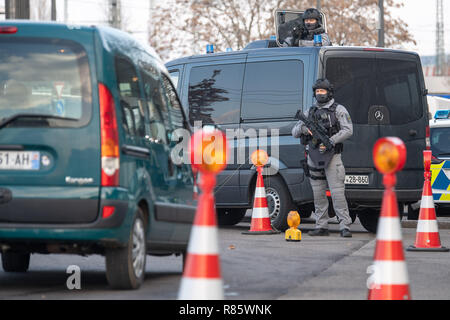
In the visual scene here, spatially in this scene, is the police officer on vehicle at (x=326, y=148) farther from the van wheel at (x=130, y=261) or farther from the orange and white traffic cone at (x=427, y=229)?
the van wheel at (x=130, y=261)

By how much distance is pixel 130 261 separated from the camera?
7543mm

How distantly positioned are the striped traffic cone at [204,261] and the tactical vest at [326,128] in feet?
26.9

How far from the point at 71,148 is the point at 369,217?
8.41 m

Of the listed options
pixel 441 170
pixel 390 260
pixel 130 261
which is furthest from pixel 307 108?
pixel 390 260

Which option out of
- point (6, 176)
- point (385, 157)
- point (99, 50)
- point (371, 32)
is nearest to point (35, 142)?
point (6, 176)

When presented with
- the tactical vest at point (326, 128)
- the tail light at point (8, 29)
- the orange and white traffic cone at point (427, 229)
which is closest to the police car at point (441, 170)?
the tactical vest at point (326, 128)

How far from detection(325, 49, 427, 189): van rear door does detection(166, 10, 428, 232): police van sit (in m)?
0.01

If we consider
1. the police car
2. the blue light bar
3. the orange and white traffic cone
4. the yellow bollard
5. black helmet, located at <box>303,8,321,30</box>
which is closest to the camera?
the orange and white traffic cone

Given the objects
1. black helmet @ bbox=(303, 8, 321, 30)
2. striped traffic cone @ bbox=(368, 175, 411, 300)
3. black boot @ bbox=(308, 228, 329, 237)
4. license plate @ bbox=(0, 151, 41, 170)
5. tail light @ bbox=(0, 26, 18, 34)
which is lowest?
black boot @ bbox=(308, 228, 329, 237)

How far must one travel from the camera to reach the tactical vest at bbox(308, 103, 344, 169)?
43.6 feet

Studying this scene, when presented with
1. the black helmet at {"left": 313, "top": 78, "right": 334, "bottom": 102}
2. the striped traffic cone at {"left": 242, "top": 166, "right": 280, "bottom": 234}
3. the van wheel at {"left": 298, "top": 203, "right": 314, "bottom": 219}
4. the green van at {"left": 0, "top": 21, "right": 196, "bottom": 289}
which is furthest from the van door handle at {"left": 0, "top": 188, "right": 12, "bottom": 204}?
the van wheel at {"left": 298, "top": 203, "right": 314, "bottom": 219}

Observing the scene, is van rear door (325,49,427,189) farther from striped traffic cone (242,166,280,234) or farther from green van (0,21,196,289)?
green van (0,21,196,289)

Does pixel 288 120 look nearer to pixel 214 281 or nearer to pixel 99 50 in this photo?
pixel 99 50

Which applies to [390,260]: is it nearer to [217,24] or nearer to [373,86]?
[373,86]
